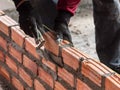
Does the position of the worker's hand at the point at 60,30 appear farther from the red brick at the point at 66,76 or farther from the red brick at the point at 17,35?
the red brick at the point at 17,35

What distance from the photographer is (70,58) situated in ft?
5.85

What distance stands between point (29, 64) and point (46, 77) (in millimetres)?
202

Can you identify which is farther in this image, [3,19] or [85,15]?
[85,15]

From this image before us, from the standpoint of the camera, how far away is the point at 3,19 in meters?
2.41

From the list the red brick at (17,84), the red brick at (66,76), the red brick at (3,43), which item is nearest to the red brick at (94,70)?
the red brick at (66,76)

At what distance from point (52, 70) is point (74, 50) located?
0.21 m

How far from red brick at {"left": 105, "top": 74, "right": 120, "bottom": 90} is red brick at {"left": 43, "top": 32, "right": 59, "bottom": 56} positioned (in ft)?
1.35

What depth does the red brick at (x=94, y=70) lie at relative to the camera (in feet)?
5.28

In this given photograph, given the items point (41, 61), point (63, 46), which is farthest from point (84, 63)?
point (41, 61)

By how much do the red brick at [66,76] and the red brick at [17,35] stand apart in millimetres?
424

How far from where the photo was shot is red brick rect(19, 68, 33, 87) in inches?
87.3

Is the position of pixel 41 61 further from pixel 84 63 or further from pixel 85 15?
pixel 85 15

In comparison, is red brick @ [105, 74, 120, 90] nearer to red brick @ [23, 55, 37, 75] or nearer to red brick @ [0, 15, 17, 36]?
red brick @ [23, 55, 37, 75]

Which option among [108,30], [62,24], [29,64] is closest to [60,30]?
[62,24]
